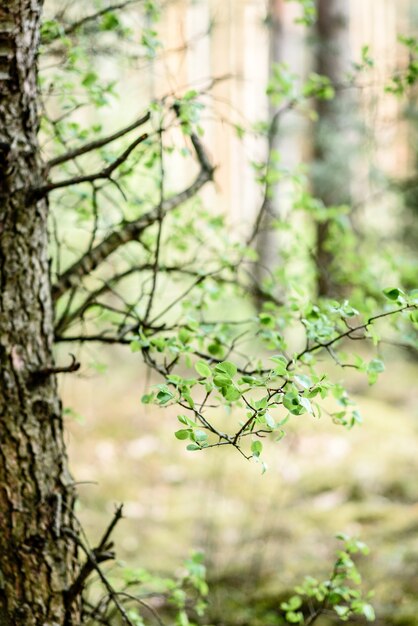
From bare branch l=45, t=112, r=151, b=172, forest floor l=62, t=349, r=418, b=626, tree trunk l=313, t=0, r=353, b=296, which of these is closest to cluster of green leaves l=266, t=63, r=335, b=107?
bare branch l=45, t=112, r=151, b=172

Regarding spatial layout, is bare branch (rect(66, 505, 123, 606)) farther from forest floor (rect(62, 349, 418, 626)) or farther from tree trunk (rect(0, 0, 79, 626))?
forest floor (rect(62, 349, 418, 626))

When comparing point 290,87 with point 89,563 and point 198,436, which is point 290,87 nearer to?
point 198,436

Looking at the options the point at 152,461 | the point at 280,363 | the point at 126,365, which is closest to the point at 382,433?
the point at 152,461

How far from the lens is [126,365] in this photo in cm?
1207

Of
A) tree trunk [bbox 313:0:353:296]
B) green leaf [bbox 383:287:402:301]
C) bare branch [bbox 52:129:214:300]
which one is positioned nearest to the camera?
green leaf [bbox 383:287:402:301]

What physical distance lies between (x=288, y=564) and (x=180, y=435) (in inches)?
155

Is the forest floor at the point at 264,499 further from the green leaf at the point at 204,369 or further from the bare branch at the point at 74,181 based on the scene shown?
the green leaf at the point at 204,369

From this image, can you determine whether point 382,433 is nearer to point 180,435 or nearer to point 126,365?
point 126,365

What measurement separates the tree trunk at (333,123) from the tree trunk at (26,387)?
5547 mm

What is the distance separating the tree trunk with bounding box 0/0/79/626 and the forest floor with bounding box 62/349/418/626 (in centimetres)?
161

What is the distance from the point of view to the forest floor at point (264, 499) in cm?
452

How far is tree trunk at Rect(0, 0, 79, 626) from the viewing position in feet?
6.32

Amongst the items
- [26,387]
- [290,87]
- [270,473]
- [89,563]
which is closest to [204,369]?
[26,387]

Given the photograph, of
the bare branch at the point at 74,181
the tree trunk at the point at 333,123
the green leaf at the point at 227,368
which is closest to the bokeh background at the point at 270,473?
the tree trunk at the point at 333,123
